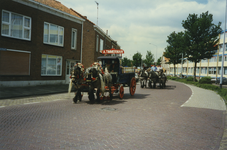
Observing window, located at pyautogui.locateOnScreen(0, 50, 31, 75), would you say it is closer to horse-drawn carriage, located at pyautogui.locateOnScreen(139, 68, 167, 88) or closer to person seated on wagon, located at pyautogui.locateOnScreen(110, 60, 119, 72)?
person seated on wagon, located at pyautogui.locateOnScreen(110, 60, 119, 72)

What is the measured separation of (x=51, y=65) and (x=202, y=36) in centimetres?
2440

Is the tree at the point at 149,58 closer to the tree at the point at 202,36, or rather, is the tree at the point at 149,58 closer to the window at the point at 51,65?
the tree at the point at 202,36

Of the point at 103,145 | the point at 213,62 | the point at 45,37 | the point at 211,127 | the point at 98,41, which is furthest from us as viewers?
the point at 213,62

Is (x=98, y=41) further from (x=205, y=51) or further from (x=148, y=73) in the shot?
(x=205, y=51)

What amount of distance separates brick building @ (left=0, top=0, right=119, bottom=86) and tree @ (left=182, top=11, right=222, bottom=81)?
18505mm

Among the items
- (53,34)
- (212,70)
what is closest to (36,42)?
(53,34)

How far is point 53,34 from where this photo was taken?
19812mm

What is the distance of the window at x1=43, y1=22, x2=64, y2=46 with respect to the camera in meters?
19.0

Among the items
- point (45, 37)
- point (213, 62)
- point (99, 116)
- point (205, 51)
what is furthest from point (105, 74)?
point (213, 62)

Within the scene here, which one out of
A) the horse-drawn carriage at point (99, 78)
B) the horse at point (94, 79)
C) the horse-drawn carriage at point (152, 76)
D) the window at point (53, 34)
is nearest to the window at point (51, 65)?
the window at point (53, 34)

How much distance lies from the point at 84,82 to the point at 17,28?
404 inches

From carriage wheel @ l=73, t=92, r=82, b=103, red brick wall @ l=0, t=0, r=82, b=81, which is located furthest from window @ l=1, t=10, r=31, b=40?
carriage wheel @ l=73, t=92, r=82, b=103

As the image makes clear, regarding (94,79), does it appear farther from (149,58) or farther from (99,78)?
(149,58)

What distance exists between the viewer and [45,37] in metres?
18.9
